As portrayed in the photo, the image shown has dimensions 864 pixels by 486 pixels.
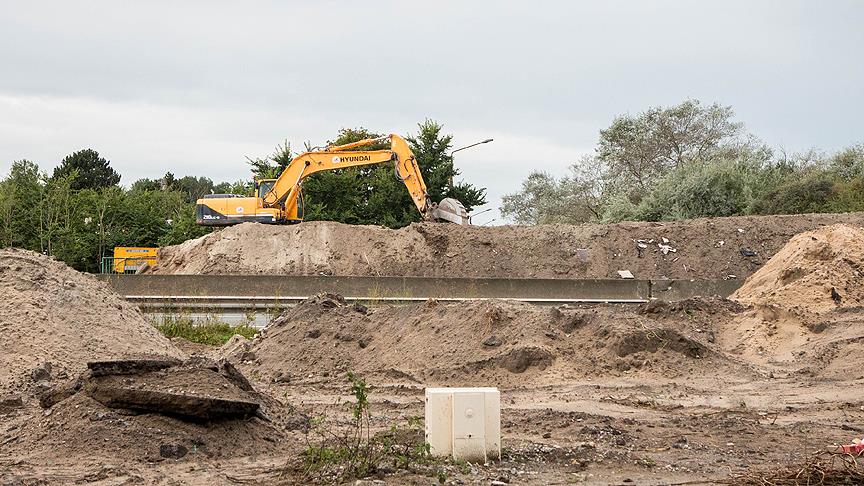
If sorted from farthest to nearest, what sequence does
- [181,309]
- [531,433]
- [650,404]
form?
[181,309], [650,404], [531,433]

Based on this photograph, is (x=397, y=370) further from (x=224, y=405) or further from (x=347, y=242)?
(x=347, y=242)

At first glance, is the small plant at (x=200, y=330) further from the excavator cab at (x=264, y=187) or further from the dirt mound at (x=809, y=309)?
the excavator cab at (x=264, y=187)

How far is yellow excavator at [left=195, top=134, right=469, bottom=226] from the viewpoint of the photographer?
29.8 m

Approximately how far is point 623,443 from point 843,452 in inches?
65.2

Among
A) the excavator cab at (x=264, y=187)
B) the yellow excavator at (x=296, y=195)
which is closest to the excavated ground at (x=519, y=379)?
the yellow excavator at (x=296, y=195)

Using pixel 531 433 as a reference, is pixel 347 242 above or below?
above

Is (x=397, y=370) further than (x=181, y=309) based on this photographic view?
A: No

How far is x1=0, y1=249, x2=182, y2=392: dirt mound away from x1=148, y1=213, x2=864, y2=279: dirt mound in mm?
13600

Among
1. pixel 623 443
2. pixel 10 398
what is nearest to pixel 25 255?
pixel 10 398

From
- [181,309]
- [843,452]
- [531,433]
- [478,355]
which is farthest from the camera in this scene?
[181,309]

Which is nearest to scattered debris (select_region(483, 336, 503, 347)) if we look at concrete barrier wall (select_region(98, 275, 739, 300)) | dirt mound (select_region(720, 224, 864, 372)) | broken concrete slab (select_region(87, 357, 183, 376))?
dirt mound (select_region(720, 224, 864, 372))

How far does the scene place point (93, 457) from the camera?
729cm

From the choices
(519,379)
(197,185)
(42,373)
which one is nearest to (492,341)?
(519,379)

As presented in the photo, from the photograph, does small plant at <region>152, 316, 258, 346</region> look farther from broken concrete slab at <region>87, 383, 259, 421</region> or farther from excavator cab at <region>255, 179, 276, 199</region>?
excavator cab at <region>255, 179, 276, 199</region>
